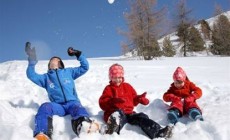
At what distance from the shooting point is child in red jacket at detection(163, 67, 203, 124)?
5.46 m

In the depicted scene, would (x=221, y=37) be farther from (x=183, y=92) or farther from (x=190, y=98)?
(x=190, y=98)

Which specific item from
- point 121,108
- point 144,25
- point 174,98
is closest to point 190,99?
point 174,98

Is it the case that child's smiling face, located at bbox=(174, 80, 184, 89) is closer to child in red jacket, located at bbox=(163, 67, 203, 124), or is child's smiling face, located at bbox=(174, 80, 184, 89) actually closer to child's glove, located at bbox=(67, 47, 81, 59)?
child in red jacket, located at bbox=(163, 67, 203, 124)

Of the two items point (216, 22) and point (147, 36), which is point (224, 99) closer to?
point (147, 36)

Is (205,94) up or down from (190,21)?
down

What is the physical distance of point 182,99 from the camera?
618 centimetres

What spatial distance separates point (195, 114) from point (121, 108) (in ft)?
3.95

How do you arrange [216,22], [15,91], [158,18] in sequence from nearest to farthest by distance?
[15,91] → [158,18] → [216,22]

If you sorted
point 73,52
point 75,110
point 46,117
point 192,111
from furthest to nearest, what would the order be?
point 73,52 → point 192,111 → point 75,110 → point 46,117

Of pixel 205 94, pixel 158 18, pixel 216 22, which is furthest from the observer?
pixel 216 22

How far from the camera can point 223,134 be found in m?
4.66

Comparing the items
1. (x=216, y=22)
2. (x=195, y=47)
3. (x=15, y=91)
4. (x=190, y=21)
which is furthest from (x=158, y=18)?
(x=15, y=91)

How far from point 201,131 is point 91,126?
1.58m

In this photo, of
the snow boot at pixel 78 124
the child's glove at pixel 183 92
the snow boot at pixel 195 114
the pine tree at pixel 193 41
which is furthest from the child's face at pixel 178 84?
the pine tree at pixel 193 41
